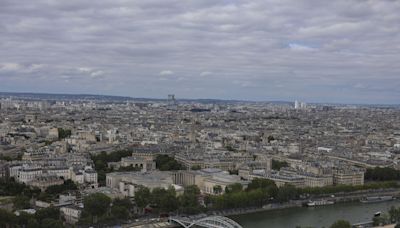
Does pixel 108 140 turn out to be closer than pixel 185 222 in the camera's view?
No

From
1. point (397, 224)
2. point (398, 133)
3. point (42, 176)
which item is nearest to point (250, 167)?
point (42, 176)

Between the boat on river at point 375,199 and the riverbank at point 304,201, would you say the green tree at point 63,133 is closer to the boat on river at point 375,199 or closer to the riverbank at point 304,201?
the riverbank at point 304,201

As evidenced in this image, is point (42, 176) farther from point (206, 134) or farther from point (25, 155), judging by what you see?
point (206, 134)

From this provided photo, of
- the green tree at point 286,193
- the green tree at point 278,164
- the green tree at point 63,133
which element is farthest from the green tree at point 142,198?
the green tree at point 63,133

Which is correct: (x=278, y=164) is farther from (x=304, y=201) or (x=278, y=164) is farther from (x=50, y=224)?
(x=50, y=224)

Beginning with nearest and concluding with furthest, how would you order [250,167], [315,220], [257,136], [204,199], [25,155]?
1. [315,220]
2. [204,199]
3. [250,167]
4. [25,155]
5. [257,136]

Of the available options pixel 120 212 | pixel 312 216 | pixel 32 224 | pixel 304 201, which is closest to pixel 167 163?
pixel 304 201

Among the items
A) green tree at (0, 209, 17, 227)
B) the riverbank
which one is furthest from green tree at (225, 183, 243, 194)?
green tree at (0, 209, 17, 227)

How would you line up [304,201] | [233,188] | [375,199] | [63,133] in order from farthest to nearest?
[63,133] < [375,199] < [304,201] < [233,188]
